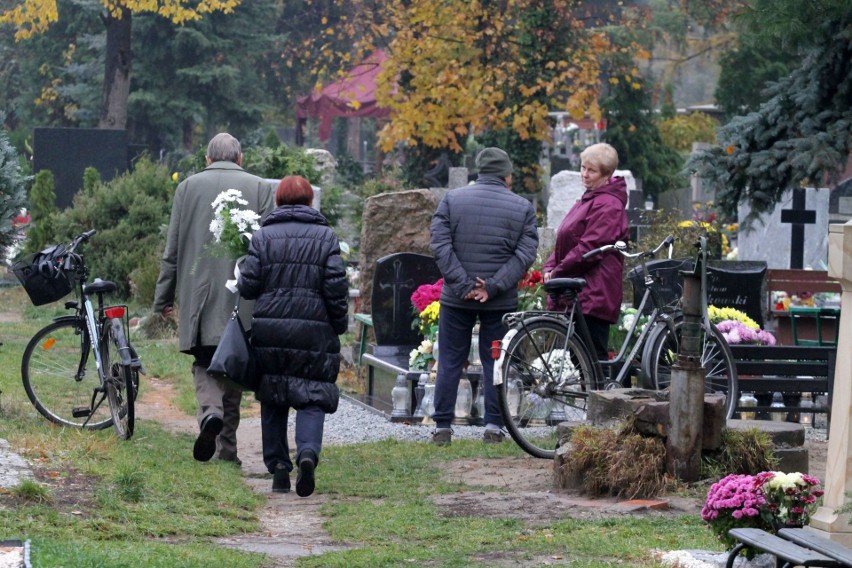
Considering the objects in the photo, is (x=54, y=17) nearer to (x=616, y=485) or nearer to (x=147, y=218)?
(x=147, y=218)

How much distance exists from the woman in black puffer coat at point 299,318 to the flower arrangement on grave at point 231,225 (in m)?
0.50

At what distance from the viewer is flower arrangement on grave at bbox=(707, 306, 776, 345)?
34.4 ft

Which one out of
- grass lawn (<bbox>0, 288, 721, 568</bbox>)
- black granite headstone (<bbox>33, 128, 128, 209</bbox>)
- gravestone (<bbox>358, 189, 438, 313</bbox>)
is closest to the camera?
grass lawn (<bbox>0, 288, 721, 568</bbox>)

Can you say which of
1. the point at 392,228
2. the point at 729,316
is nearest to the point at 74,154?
the point at 392,228

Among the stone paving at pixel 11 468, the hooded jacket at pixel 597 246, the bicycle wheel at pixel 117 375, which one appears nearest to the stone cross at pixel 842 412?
the stone paving at pixel 11 468

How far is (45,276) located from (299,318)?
6.76 ft

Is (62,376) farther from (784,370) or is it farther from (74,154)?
(74,154)

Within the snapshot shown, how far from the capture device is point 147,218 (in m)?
19.0

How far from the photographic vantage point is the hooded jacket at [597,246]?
8.95 meters

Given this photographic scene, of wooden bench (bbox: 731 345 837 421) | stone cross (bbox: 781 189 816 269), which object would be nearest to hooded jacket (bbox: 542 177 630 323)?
wooden bench (bbox: 731 345 837 421)

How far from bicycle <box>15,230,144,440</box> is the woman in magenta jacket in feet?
8.78

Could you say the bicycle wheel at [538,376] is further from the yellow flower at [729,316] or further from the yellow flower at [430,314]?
the yellow flower at [430,314]

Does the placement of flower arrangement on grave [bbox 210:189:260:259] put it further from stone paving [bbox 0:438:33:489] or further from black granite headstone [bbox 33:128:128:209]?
black granite headstone [bbox 33:128:128:209]

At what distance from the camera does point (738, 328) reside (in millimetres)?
10523
